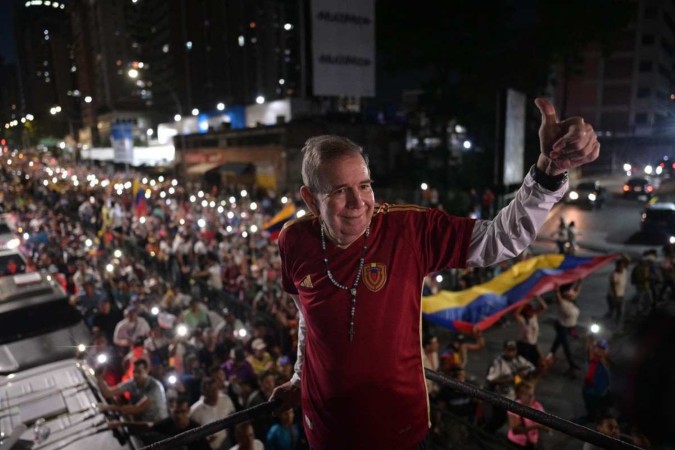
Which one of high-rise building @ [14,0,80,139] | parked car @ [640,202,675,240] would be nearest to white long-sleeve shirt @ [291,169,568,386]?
parked car @ [640,202,675,240]

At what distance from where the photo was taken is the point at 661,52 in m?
63.8

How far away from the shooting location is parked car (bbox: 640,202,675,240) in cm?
2030

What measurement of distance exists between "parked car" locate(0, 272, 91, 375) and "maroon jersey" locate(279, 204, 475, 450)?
7124 millimetres

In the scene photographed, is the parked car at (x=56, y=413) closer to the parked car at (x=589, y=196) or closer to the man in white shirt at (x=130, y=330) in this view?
the man in white shirt at (x=130, y=330)

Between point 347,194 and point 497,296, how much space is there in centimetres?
872

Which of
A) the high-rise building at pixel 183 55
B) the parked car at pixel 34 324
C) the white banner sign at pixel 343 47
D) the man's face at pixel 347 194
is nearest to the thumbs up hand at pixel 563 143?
the man's face at pixel 347 194

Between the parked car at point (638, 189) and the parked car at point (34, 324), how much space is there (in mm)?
34495

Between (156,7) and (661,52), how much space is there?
8174cm

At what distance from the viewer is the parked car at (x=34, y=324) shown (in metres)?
7.76

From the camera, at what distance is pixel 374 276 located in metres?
2.17

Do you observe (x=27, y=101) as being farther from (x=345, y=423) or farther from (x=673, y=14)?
(x=345, y=423)

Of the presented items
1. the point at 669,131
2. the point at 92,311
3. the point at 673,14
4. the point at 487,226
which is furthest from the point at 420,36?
the point at 673,14

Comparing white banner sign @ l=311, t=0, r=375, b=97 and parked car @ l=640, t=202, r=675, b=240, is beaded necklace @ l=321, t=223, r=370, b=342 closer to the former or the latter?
white banner sign @ l=311, t=0, r=375, b=97

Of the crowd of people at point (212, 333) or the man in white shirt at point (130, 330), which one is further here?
the man in white shirt at point (130, 330)
